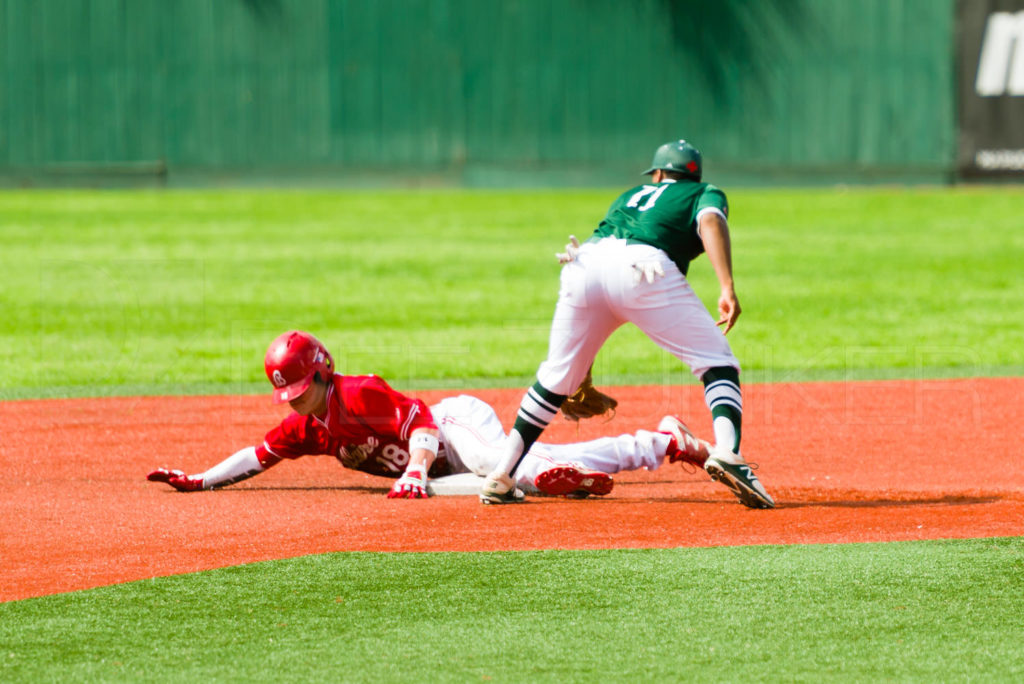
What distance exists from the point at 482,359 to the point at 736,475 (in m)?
6.87

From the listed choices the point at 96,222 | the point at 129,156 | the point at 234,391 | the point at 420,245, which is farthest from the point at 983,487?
the point at 129,156

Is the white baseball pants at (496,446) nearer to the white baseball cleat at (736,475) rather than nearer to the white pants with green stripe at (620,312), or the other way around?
the white pants with green stripe at (620,312)

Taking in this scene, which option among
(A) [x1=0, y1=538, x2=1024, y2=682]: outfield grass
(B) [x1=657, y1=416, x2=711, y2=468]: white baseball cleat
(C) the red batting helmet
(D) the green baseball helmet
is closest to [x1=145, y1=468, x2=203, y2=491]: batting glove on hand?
(C) the red batting helmet

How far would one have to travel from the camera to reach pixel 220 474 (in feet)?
23.6

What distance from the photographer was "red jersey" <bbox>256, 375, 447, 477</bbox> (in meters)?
6.85

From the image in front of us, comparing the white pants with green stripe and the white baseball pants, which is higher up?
the white pants with green stripe

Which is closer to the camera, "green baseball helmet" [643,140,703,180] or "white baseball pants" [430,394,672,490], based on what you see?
"green baseball helmet" [643,140,703,180]

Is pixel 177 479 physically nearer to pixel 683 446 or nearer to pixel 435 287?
pixel 683 446

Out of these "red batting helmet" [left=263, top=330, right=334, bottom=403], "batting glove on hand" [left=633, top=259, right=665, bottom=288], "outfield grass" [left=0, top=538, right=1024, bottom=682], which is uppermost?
"batting glove on hand" [left=633, top=259, right=665, bottom=288]

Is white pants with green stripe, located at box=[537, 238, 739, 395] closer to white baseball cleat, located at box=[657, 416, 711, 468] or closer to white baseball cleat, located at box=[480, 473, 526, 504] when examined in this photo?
white baseball cleat, located at box=[480, 473, 526, 504]

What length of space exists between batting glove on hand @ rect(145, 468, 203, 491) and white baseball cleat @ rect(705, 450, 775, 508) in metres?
2.62

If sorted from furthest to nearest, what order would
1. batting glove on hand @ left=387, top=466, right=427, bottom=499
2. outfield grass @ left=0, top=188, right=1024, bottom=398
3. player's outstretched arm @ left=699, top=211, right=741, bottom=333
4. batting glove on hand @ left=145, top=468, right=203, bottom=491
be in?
1. outfield grass @ left=0, top=188, right=1024, bottom=398
2. batting glove on hand @ left=145, top=468, right=203, bottom=491
3. batting glove on hand @ left=387, top=466, right=427, bottom=499
4. player's outstretched arm @ left=699, top=211, right=741, bottom=333

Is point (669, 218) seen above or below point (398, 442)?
above

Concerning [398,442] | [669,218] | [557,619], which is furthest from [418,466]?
[557,619]
